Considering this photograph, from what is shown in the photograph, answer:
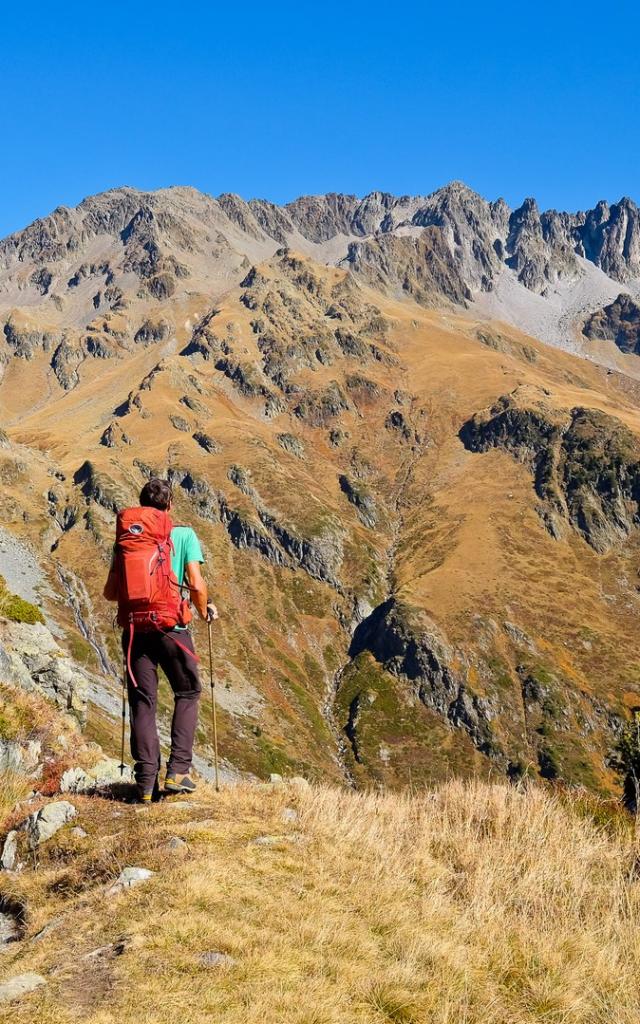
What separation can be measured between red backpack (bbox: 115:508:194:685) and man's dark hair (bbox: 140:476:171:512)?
1.25 ft

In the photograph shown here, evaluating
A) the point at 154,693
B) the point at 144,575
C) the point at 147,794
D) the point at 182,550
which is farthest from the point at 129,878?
the point at 182,550

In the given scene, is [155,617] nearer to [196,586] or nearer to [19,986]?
[196,586]

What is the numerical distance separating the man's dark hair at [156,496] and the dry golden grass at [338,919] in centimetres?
486

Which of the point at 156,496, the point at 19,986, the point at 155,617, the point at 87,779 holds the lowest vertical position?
the point at 87,779

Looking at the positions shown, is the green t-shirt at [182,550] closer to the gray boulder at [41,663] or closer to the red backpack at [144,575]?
the red backpack at [144,575]

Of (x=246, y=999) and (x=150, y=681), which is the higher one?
(x=150, y=681)

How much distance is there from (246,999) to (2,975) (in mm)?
2547

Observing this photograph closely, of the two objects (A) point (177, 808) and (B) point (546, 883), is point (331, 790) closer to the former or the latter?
(A) point (177, 808)

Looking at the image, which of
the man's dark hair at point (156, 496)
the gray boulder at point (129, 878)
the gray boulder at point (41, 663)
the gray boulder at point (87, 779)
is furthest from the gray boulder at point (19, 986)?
the gray boulder at point (41, 663)

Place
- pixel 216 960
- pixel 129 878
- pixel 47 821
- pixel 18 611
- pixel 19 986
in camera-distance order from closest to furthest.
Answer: pixel 19 986, pixel 216 960, pixel 129 878, pixel 47 821, pixel 18 611

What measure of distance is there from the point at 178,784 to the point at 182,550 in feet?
13.0

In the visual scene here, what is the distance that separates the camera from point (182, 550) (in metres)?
11.2

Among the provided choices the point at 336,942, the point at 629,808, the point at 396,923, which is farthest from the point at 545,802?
the point at 336,942

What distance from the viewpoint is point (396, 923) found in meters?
7.01
